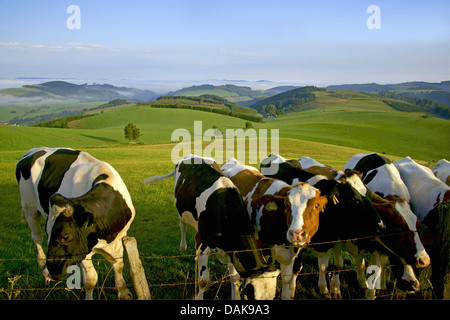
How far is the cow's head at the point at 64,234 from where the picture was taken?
4.49m

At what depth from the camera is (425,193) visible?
21.9ft

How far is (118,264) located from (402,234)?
489 centimetres

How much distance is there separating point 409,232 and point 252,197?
2.92 meters

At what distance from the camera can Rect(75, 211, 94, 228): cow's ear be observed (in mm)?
4613

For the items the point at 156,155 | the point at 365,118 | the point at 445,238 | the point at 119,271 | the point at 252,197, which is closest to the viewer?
the point at 445,238

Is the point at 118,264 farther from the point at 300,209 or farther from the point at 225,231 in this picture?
the point at 300,209

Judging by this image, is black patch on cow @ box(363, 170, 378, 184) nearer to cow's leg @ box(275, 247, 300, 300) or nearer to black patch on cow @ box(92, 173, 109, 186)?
cow's leg @ box(275, 247, 300, 300)

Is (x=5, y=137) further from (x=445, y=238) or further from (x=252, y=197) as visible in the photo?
(x=445, y=238)

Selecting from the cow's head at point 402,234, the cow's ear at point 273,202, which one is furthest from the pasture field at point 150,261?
the cow's ear at point 273,202

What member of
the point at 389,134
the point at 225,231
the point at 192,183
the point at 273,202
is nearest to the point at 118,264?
the point at 225,231

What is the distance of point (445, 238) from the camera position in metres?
4.79

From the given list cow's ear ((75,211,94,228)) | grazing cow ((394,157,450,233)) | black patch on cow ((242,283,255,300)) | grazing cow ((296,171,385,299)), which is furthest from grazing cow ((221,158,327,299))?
cow's ear ((75,211,94,228))

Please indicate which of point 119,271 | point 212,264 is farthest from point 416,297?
point 119,271

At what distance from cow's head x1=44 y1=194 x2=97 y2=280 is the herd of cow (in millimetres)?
14
